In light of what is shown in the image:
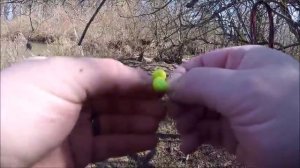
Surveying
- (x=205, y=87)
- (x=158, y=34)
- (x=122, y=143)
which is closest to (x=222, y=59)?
(x=205, y=87)

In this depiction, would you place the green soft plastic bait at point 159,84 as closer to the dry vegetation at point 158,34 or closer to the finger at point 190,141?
the finger at point 190,141

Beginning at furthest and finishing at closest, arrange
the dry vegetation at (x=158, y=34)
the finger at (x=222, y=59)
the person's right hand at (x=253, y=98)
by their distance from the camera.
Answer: the dry vegetation at (x=158, y=34)
the finger at (x=222, y=59)
the person's right hand at (x=253, y=98)

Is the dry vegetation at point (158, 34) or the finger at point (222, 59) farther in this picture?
the dry vegetation at point (158, 34)

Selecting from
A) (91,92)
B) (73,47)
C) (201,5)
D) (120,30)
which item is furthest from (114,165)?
(120,30)

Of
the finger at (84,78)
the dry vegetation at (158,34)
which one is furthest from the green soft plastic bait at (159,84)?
the dry vegetation at (158,34)

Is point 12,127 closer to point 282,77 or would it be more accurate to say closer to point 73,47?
point 282,77
